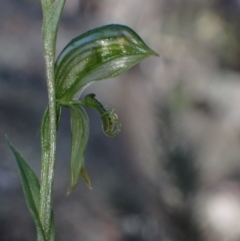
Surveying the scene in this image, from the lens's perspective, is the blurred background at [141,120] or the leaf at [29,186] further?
the blurred background at [141,120]

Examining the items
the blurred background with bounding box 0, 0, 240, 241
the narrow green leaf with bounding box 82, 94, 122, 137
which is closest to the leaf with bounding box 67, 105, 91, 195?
the narrow green leaf with bounding box 82, 94, 122, 137

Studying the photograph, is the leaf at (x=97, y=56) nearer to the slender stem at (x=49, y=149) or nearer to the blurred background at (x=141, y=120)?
the slender stem at (x=49, y=149)

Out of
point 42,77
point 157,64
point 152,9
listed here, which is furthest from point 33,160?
point 152,9

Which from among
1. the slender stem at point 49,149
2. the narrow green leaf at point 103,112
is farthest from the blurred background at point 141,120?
the slender stem at point 49,149

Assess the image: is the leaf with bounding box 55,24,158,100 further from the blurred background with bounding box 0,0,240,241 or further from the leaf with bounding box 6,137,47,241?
the blurred background with bounding box 0,0,240,241

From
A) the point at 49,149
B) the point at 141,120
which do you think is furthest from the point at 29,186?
the point at 141,120
